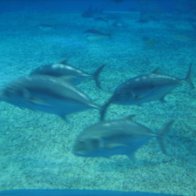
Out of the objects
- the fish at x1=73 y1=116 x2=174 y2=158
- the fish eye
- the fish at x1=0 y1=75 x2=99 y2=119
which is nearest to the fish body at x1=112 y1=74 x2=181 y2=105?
the fish at x1=73 y1=116 x2=174 y2=158

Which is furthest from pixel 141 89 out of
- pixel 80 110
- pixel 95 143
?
pixel 95 143

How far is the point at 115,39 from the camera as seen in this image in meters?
11.7

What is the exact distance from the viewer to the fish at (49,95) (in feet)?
9.60

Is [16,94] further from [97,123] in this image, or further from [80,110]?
[97,123]

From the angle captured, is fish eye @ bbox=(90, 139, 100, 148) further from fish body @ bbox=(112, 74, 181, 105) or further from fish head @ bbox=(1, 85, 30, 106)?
fish body @ bbox=(112, 74, 181, 105)

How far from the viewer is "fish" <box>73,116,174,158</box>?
107 inches

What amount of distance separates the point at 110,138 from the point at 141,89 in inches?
35.6

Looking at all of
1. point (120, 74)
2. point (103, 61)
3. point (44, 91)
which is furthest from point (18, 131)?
point (103, 61)

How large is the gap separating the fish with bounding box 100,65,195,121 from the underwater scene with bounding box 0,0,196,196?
0.01 meters

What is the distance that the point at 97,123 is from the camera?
113 inches

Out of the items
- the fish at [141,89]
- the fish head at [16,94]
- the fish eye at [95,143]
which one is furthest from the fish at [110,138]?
the fish head at [16,94]

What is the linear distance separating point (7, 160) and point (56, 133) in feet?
3.06

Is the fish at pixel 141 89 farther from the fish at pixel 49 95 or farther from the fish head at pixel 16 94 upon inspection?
the fish head at pixel 16 94

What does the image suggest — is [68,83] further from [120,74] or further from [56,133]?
[120,74]
